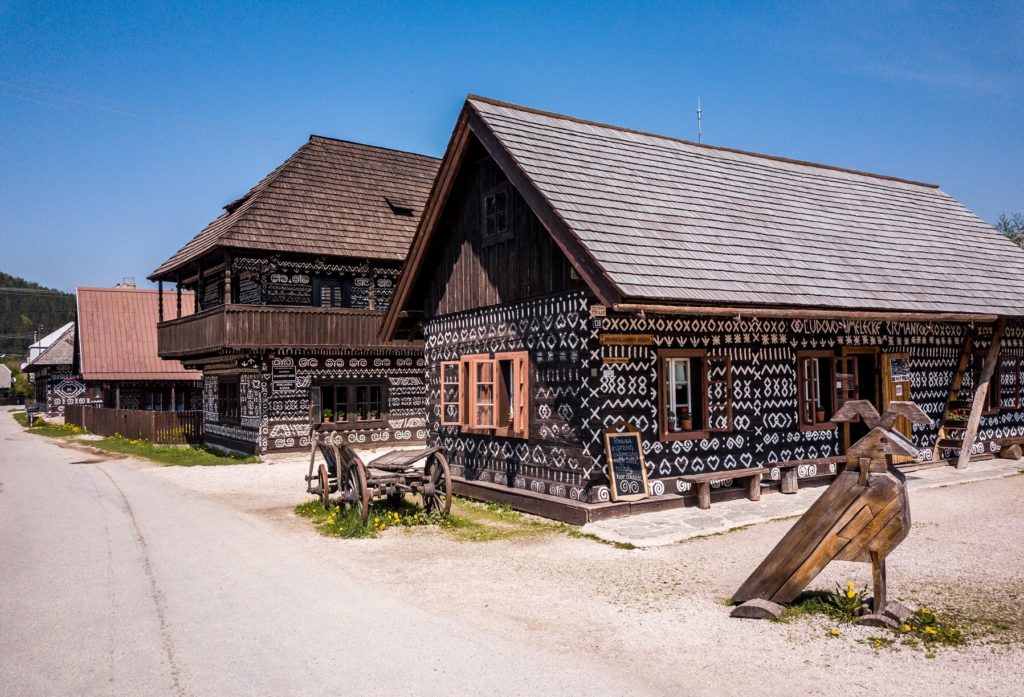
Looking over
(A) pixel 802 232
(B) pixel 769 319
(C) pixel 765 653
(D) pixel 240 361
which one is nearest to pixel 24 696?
(C) pixel 765 653

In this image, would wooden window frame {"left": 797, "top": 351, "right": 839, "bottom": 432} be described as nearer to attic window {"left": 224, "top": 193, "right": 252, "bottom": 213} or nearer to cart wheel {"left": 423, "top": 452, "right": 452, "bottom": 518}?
cart wheel {"left": 423, "top": 452, "right": 452, "bottom": 518}

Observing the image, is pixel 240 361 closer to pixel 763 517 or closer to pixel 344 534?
pixel 344 534

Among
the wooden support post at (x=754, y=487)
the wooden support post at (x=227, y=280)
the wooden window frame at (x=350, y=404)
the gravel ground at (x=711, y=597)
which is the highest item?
the wooden support post at (x=227, y=280)

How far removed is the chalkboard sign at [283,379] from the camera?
853 inches

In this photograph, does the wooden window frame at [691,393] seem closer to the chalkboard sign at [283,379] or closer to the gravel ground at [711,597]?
the gravel ground at [711,597]

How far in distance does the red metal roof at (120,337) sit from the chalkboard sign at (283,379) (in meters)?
16.2

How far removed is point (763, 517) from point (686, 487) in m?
1.31

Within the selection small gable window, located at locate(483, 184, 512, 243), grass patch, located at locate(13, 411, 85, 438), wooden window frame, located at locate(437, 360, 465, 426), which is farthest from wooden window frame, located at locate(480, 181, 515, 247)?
grass patch, located at locate(13, 411, 85, 438)

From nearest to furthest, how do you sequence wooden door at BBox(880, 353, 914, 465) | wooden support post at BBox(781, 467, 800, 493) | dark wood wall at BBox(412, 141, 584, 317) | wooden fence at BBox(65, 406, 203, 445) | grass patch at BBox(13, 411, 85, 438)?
dark wood wall at BBox(412, 141, 584, 317)
wooden support post at BBox(781, 467, 800, 493)
wooden door at BBox(880, 353, 914, 465)
wooden fence at BBox(65, 406, 203, 445)
grass patch at BBox(13, 411, 85, 438)

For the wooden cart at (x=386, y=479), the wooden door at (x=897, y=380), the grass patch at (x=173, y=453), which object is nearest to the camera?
the wooden cart at (x=386, y=479)

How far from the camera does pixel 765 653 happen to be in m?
5.62

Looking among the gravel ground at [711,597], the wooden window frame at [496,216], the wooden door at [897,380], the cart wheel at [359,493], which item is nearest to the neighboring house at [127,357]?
the wooden window frame at [496,216]

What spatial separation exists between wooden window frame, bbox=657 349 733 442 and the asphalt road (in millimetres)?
4576

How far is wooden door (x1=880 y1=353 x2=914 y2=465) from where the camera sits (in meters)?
14.4
